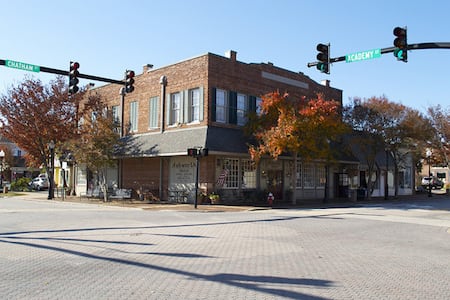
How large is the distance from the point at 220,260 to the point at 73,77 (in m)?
11.2

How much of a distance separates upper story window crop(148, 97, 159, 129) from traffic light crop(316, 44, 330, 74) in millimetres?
17074

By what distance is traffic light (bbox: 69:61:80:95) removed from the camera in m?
17.7

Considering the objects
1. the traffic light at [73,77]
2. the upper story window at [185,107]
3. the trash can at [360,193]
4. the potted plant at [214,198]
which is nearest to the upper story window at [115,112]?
the upper story window at [185,107]

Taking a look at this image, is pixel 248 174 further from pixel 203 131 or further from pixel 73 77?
pixel 73 77

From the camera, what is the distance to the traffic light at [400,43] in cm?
1405

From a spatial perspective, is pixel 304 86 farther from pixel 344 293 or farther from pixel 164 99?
pixel 344 293

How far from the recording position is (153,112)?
103 ft

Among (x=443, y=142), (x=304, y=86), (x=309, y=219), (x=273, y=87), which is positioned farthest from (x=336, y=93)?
(x=309, y=219)

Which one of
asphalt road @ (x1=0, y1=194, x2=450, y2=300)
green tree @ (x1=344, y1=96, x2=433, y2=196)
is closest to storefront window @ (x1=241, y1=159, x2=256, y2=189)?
green tree @ (x1=344, y1=96, x2=433, y2=196)

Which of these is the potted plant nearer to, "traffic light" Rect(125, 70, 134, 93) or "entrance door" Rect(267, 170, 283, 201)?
"entrance door" Rect(267, 170, 283, 201)

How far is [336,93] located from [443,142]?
13228 millimetres

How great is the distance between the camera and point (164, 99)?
30.5 m

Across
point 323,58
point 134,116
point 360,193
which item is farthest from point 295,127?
point 360,193

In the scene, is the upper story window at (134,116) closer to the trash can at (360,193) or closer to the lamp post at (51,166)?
the lamp post at (51,166)
